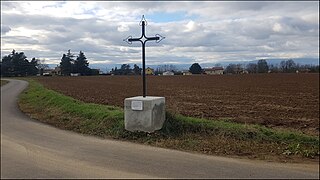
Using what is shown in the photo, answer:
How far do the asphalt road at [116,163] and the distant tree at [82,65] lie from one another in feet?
345

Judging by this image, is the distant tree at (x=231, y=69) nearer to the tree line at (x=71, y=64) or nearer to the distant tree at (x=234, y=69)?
the distant tree at (x=234, y=69)

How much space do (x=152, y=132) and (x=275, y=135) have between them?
2801 millimetres

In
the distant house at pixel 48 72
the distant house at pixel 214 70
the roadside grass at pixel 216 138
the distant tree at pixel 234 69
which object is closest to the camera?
the roadside grass at pixel 216 138

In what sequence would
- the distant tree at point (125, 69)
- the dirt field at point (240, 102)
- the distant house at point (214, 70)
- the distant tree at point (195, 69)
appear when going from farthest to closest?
the distant house at point (214, 70)
the distant tree at point (125, 69)
the distant tree at point (195, 69)
the dirt field at point (240, 102)

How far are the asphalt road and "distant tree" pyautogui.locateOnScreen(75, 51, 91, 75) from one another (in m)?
105

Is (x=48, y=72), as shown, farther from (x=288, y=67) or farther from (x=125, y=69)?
(x=288, y=67)

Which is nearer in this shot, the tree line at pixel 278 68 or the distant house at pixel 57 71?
the tree line at pixel 278 68

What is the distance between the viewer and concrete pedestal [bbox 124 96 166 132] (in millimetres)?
8383

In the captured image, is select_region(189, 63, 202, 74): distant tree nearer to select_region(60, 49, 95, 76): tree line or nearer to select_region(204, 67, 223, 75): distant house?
select_region(204, 67, 223, 75): distant house

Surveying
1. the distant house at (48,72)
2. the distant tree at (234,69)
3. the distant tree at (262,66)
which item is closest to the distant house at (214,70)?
the distant tree at (234,69)

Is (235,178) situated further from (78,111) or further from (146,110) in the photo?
(78,111)

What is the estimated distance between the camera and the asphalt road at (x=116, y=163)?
217 inches

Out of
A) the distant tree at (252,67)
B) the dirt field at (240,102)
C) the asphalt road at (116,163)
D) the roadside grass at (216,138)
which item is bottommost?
the dirt field at (240,102)

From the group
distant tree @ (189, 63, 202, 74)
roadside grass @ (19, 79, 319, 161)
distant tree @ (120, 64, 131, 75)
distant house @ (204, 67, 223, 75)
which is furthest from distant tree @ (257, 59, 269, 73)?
roadside grass @ (19, 79, 319, 161)
